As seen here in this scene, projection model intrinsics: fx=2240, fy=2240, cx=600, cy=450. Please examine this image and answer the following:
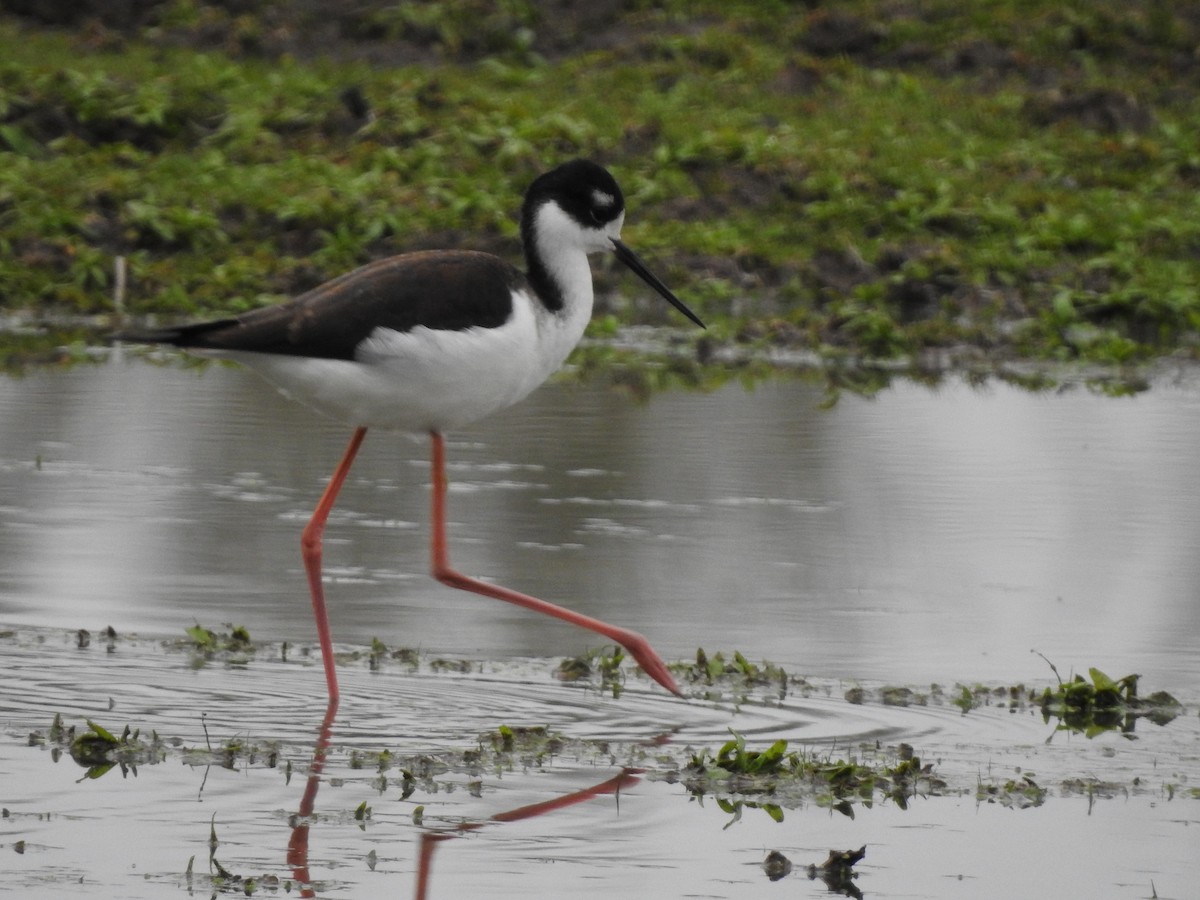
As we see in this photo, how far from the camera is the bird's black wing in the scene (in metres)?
6.21

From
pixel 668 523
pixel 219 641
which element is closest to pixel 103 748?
pixel 219 641

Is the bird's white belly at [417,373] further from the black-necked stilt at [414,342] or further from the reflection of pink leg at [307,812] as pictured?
the reflection of pink leg at [307,812]

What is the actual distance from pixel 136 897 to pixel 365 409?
2381 millimetres

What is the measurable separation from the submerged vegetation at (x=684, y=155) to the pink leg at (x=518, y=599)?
6757 millimetres

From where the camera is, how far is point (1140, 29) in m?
21.8

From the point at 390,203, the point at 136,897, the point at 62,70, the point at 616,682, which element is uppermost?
the point at 62,70

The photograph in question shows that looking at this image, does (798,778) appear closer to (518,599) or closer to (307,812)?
(307,812)

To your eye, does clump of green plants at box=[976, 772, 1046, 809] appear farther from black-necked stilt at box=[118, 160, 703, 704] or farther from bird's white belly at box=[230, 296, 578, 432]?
bird's white belly at box=[230, 296, 578, 432]

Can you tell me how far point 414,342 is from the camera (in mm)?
6285

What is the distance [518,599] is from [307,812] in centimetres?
196

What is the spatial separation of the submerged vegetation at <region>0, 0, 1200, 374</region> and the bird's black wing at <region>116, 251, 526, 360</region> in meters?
7.19

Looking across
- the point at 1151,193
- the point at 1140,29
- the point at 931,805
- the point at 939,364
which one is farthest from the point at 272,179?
the point at 931,805

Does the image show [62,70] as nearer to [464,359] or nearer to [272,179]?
[272,179]

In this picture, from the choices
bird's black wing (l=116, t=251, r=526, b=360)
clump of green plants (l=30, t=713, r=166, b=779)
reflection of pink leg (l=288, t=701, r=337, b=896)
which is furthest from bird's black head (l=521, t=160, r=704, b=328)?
clump of green plants (l=30, t=713, r=166, b=779)
